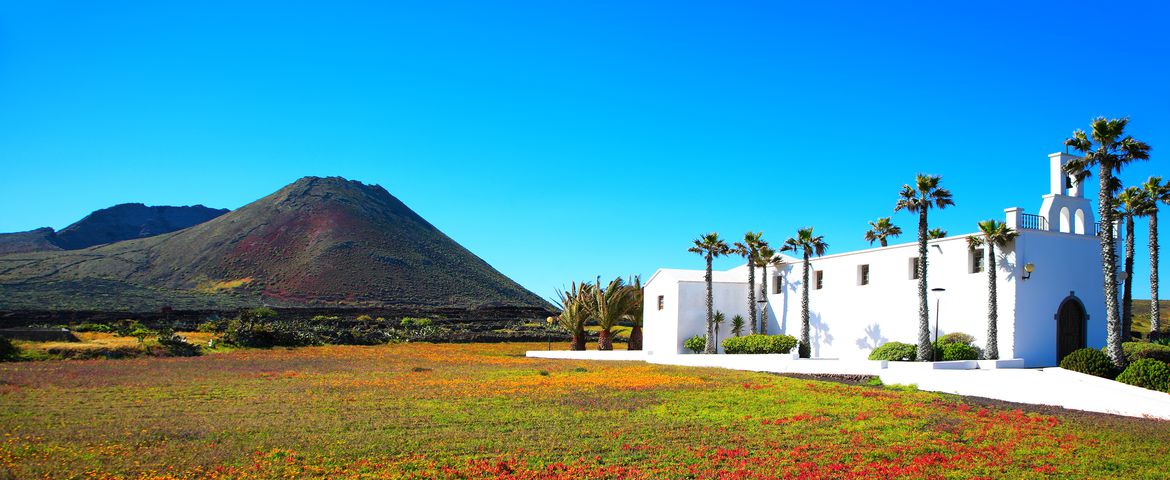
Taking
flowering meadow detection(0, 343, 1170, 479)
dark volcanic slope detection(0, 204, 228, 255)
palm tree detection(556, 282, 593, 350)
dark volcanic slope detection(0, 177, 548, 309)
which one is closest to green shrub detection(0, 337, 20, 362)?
flowering meadow detection(0, 343, 1170, 479)

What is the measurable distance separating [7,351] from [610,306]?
27576 millimetres

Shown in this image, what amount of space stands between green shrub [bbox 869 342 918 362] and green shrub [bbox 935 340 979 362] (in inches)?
33.8

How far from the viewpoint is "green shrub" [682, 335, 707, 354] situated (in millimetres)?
38341

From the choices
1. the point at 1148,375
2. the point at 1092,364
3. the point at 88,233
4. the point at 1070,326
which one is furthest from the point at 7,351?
the point at 88,233

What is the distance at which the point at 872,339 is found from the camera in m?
32.8

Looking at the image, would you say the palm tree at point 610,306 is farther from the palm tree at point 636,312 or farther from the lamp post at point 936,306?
the lamp post at point 936,306

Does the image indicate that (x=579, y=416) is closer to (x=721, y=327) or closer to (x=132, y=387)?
(x=132, y=387)

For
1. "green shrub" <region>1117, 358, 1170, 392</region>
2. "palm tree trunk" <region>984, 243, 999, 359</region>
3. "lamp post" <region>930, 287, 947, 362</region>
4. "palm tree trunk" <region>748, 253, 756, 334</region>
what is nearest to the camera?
"green shrub" <region>1117, 358, 1170, 392</region>

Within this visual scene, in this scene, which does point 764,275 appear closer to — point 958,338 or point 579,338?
point 958,338

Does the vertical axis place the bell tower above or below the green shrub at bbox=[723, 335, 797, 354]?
above

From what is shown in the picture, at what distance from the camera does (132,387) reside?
2112 cm

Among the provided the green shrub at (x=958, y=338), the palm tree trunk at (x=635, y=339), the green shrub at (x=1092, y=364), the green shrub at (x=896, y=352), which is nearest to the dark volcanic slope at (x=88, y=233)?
the palm tree trunk at (x=635, y=339)

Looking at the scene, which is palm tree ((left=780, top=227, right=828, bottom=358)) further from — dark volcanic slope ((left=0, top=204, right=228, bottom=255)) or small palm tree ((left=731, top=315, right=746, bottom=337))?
dark volcanic slope ((left=0, top=204, right=228, bottom=255))

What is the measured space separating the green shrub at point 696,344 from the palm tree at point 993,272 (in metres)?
13.5
